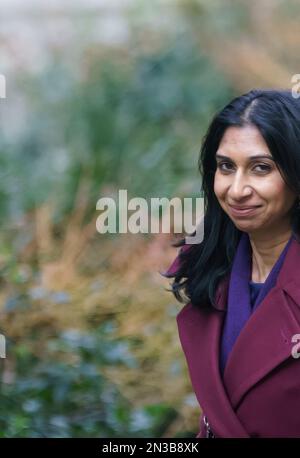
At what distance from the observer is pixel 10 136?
261 inches

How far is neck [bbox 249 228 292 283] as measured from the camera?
2.31 metres

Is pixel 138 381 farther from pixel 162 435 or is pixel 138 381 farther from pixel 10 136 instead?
pixel 10 136

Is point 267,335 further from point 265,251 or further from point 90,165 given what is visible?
point 90,165

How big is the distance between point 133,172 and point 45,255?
1149 mm

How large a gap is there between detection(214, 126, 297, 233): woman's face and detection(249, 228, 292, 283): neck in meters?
0.05

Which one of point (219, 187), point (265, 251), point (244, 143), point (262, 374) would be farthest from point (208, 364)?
point (244, 143)

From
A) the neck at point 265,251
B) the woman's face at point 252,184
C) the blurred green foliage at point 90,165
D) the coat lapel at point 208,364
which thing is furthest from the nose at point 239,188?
the blurred green foliage at point 90,165

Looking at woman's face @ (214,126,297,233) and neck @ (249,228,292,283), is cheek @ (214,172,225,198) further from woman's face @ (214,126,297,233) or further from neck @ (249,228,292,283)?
neck @ (249,228,292,283)

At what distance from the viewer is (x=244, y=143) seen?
2.22m

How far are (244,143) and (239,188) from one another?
11cm

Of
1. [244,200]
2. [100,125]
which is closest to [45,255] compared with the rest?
[100,125]

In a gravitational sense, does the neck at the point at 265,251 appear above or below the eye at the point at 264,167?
below

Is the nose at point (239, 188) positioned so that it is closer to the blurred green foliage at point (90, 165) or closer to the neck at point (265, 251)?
the neck at point (265, 251)

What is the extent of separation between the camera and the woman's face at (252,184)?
7.21 feet
